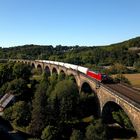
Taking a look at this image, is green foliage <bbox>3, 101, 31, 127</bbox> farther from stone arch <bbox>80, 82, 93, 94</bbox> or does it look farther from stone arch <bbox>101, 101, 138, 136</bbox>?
stone arch <bbox>80, 82, 93, 94</bbox>

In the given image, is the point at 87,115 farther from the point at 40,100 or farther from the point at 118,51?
the point at 118,51

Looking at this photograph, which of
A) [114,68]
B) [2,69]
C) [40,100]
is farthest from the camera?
[114,68]

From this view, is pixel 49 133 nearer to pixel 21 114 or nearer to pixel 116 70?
pixel 21 114

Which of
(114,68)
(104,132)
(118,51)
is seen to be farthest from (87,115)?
(118,51)

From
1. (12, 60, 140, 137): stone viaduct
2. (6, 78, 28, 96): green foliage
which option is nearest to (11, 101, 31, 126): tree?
(12, 60, 140, 137): stone viaduct

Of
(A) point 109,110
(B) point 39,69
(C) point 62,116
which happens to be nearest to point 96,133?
(C) point 62,116

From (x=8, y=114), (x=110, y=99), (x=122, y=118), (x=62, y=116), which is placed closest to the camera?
(x=110, y=99)
